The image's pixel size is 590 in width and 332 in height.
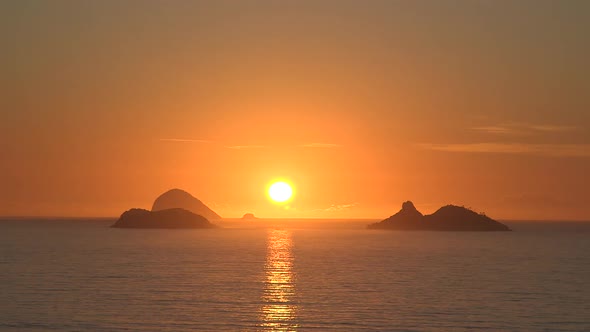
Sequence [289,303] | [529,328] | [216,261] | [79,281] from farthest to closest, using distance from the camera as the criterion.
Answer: [216,261] < [79,281] < [289,303] < [529,328]

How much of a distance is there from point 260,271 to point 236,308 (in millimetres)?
44545

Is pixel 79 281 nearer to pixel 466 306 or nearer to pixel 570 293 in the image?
pixel 466 306

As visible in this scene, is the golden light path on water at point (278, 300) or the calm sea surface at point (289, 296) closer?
the golden light path on water at point (278, 300)

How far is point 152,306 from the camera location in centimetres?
6762

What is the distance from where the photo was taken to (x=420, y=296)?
77500 millimetres

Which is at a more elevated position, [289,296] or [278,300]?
[289,296]

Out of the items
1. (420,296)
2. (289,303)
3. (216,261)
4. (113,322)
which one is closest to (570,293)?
(420,296)

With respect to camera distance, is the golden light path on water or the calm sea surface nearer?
the golden light path on water

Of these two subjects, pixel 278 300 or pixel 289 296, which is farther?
pixel 289 296

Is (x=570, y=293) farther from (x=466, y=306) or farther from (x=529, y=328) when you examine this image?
(x=529, y=328)

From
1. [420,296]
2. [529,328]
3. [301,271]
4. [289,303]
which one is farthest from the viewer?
[301,271]

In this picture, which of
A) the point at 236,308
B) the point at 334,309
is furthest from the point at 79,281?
the point at 334,309

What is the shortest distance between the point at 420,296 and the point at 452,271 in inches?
1457

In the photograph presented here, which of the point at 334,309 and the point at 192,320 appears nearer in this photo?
the point at 192,320
